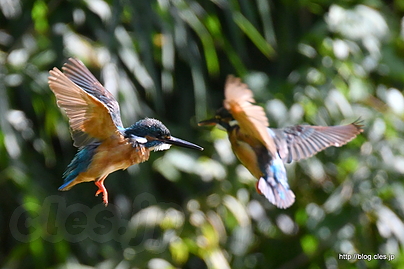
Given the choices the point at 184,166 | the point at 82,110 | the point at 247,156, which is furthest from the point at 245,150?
the point at 184,166

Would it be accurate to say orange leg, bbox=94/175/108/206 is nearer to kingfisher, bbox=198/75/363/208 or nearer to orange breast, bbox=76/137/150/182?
orange breast, bbox=76/137/150/182

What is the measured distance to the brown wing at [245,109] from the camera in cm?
166

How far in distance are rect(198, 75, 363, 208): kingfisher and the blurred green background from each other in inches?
28.8

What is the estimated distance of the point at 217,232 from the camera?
2.94 m

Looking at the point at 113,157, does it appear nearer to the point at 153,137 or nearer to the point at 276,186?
the point at 153,137

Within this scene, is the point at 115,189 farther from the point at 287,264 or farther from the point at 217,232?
the point at 287,264

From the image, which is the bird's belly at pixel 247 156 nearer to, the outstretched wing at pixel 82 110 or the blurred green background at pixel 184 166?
the outstretched wing at pixel 82 110

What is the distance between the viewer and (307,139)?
2.29 meters

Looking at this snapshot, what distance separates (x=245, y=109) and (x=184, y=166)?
4.34 ft

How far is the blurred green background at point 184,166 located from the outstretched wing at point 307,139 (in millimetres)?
708

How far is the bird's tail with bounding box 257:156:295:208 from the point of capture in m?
1.95

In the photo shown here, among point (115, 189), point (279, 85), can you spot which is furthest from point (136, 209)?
point (279, 85)

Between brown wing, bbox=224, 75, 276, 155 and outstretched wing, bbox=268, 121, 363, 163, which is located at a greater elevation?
brown wing, bbox=224, 75, 276, 155

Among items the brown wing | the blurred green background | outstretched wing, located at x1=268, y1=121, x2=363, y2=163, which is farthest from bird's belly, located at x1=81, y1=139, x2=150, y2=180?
the blurred green background
